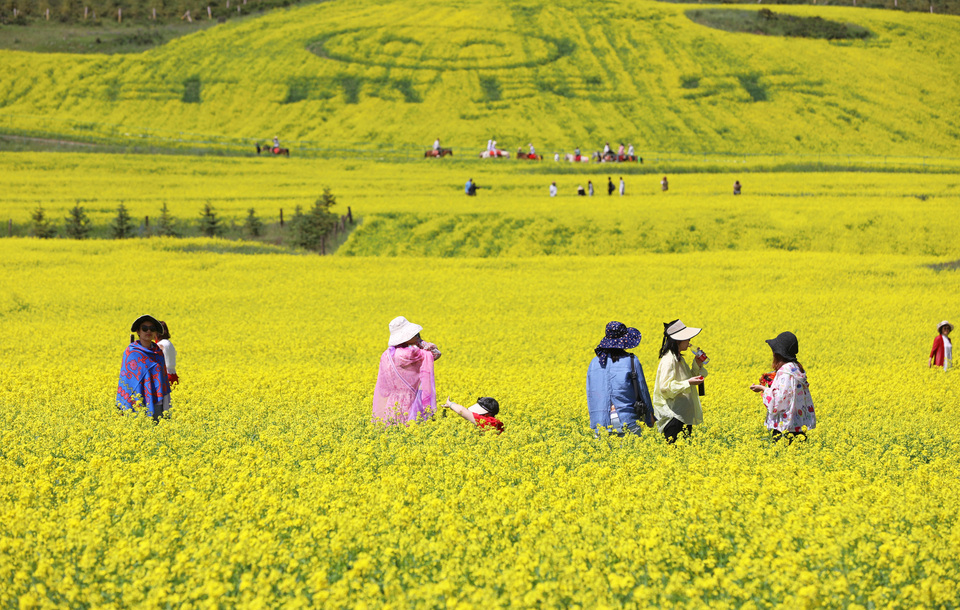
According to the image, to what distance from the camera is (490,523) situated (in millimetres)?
6094

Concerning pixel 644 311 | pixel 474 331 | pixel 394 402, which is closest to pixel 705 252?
pixel 644 311

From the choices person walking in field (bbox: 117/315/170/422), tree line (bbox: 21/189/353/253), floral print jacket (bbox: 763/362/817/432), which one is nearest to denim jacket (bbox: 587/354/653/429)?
floral print jacket (bbox: 763/362/817/432)

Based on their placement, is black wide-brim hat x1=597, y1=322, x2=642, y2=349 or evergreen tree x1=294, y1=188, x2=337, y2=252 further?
evergreen tree x1=294, y1=188, x2=337, y2=252

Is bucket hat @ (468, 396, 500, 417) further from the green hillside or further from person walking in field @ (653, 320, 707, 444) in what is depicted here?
the green hillside

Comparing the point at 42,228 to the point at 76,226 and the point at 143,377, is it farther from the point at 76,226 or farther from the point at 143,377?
the point at 143,377

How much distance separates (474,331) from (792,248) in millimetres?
21082

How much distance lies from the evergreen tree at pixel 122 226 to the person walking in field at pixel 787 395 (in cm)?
3547

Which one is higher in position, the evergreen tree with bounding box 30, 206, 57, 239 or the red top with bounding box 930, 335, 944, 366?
the evergreen tree with bounding box 30, 206, 57, 239

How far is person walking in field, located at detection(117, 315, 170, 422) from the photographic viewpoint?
9.70 m

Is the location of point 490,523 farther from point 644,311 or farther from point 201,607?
point 644,311

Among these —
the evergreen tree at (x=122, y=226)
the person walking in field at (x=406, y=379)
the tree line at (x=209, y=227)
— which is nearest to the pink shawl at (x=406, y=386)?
the person walking in field at (x=406, y=379)

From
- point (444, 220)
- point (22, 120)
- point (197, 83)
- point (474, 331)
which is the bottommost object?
point (474, 331)

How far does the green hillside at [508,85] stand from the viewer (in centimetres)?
7769

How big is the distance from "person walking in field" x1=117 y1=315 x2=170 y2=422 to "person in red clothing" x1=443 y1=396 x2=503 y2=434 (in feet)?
11.3
